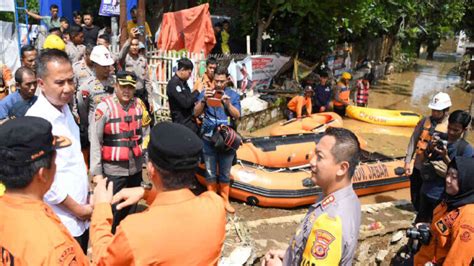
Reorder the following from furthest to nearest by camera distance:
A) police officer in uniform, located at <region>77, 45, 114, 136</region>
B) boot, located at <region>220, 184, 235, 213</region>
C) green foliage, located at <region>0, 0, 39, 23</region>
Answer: green foliage, located at <region>0, 0, 39, 23</region>, boot, located at <region>220, 184, 235, 213</region>, police officer in uniform, located at <region>77, 45, 114, 136</region>

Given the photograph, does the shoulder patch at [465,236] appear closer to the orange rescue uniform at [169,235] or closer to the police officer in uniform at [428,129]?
the orange rescue uniform at [169,235]

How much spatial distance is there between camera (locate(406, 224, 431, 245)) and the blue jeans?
2.53 m

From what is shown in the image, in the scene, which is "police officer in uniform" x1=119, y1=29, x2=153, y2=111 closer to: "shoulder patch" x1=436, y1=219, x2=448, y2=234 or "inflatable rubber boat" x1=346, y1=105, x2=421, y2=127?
"shoulder patch" x1=436, y1=219, x2=448, y2=234

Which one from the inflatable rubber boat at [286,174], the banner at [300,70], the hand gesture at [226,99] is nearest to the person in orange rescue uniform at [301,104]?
the banner at [300,70]

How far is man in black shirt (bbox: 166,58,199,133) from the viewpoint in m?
5.07

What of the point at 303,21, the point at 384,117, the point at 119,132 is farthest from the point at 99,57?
the point at 384,117

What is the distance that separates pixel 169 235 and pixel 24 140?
70cm

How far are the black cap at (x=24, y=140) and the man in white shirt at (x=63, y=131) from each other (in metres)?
0.83

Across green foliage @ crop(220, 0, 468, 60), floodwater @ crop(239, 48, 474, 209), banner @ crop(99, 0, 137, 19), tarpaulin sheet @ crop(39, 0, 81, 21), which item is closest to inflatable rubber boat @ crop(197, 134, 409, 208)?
floodwater @ crop(239, 48, 474, 209)

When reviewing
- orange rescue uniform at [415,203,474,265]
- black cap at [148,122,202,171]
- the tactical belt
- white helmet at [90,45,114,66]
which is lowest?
orange rescue uniform at [415,203,474,265]

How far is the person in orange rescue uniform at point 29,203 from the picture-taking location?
60.4 inches

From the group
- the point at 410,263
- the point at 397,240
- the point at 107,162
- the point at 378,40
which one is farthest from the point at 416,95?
the point at 107,162

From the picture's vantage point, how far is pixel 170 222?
1623 millimetres

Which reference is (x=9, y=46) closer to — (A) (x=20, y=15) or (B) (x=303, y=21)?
(A) (x=20, y=15)
